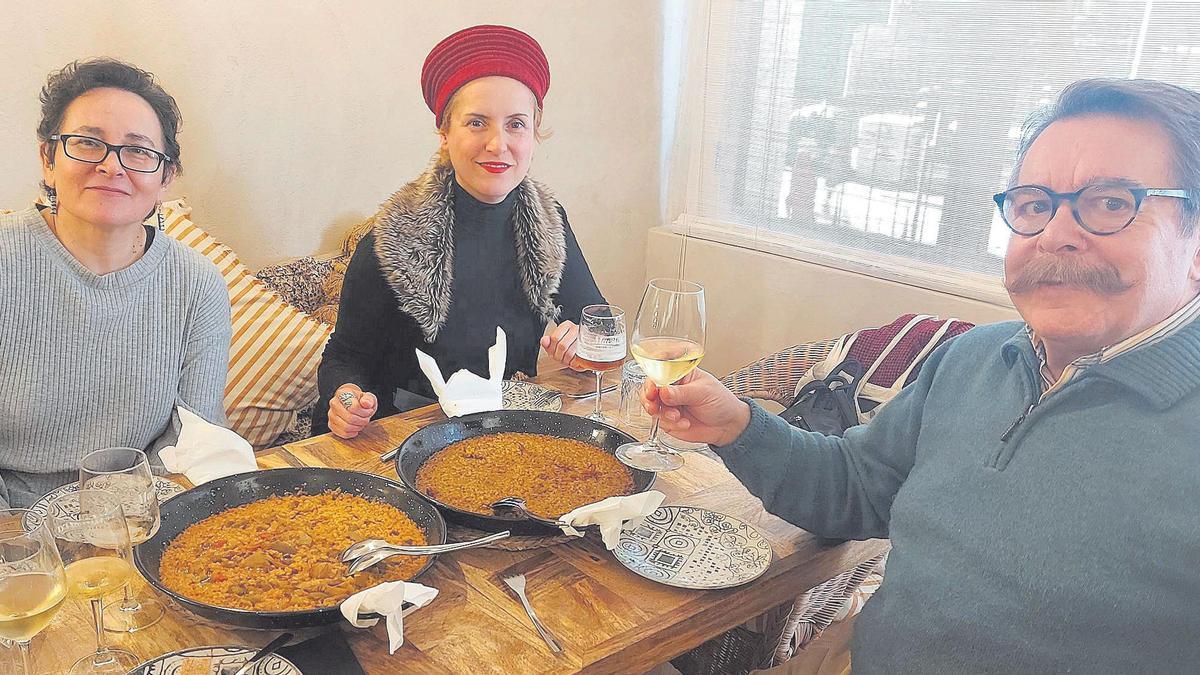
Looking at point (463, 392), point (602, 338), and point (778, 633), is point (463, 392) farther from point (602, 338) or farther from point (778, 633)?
point (778, 633)

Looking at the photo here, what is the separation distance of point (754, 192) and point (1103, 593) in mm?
2309

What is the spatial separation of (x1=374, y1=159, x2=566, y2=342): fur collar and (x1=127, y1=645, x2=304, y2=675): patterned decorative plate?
1145 mm

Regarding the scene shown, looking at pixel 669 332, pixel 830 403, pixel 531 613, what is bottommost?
pixel 830 403

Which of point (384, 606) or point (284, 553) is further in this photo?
point (284, 553)

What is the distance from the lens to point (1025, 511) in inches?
44.3

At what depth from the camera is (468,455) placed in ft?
4.78

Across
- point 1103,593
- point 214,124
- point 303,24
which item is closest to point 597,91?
point 303,24

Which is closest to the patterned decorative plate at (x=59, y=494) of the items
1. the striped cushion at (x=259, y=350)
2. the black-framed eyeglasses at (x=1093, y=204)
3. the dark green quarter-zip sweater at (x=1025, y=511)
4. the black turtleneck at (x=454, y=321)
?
the black turtleneck at (x=454, y=321)

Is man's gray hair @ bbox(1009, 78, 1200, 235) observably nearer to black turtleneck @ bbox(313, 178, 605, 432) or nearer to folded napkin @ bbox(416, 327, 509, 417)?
folded napkin @ bbox(416, 327, 509, 417)

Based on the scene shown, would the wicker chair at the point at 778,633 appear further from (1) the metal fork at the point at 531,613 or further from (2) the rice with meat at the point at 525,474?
(1) the metal fork at the point at 531,613

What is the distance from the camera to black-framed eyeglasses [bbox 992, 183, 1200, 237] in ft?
3.62

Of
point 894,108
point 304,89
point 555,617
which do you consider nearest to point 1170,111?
point 555,617

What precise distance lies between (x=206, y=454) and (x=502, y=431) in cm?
49

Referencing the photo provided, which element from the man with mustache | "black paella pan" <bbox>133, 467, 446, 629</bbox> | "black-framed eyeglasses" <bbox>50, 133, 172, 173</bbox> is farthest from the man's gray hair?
"black-framed eyeglasses" <bbox>50, 133, 172, 173</bbox>
